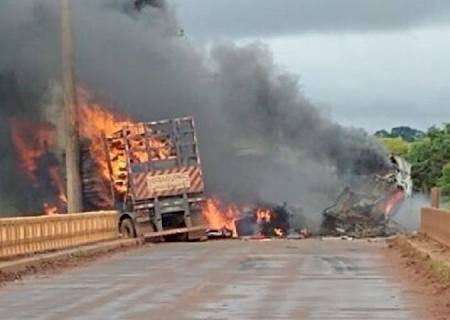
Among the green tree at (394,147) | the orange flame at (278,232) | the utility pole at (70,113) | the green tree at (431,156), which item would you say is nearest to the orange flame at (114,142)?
the utility pole at (70,113)

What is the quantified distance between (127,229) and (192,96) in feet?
34.6

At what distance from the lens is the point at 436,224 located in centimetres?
3409

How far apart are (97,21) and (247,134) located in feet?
24.0

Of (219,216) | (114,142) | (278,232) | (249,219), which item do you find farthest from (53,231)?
(249,219)

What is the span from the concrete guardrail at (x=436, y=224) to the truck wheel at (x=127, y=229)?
866 centimetres

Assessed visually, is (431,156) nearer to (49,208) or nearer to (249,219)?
(249,219)

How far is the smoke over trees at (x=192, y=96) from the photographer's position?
47781 millimetres

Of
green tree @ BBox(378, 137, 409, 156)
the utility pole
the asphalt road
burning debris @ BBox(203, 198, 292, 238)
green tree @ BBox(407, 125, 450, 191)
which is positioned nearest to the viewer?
the asphalt road

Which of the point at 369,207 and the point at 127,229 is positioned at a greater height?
the point at 369,207

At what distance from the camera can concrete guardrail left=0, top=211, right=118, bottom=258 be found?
92.7ft

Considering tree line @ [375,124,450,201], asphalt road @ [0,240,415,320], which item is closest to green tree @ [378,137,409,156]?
tree line @ [375,124,450,201]

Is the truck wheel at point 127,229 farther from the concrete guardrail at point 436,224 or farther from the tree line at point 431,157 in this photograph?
the tree line at point 431,157

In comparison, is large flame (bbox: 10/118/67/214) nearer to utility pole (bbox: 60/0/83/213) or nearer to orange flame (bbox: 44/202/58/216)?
orange flame (bbox: 44/202/58/216)

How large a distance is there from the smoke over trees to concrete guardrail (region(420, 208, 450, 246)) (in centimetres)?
1222
